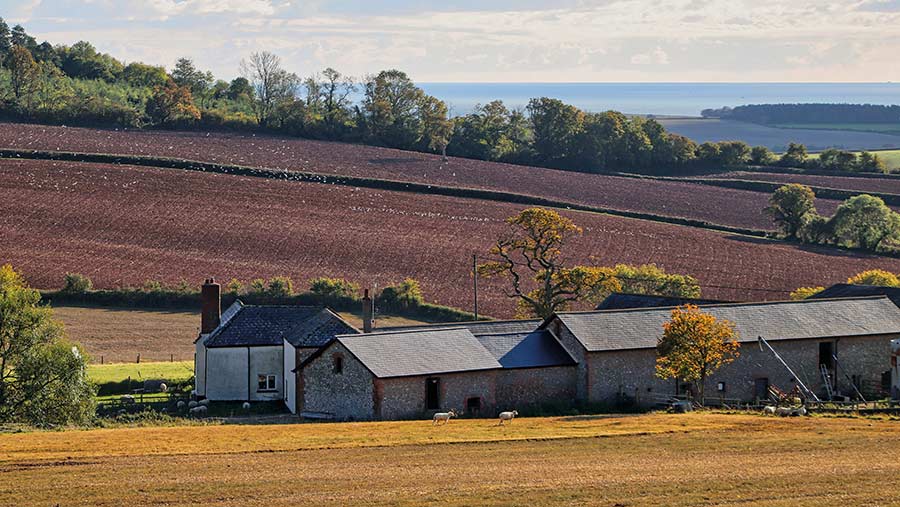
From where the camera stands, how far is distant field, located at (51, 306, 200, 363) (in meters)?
66.1

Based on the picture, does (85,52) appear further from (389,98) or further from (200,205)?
(200,205)

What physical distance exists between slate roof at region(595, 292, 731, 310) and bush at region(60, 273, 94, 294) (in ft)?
106

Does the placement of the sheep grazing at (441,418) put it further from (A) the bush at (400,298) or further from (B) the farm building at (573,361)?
(A) the bush at (400,298)

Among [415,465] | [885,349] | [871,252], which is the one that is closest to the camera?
[415,465]

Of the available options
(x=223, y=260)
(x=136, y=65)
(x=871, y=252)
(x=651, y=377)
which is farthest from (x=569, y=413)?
(x=136, y=65)

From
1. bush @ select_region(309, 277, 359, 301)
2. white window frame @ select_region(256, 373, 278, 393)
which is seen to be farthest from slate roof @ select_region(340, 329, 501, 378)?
bush @ select_region(309, 277, 359, 301)

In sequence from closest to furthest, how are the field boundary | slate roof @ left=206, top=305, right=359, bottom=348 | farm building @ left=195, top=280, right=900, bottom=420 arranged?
farm building @ left=195, top=280, right=900, bottom=420
slate roof @ left=206, top=305, right=359, bottom=348
the field boundary

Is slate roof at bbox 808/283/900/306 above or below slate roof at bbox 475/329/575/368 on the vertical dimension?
above

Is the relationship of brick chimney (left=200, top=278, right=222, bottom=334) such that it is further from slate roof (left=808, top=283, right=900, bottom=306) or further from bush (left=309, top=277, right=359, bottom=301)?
slate roof (left=808, top=283, right=900, bottom=306)

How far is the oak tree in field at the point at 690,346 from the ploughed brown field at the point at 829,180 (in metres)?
81.0

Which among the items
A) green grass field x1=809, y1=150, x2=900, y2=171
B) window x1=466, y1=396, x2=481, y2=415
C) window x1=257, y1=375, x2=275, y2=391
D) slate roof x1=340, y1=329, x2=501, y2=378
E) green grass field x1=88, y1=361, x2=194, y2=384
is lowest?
green grass field x1=88, y1=361, x2=194, y2=384

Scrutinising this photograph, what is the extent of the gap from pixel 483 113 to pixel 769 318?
96.0 metres

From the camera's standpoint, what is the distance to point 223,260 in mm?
87125

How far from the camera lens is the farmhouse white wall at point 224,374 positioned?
55312 mm
